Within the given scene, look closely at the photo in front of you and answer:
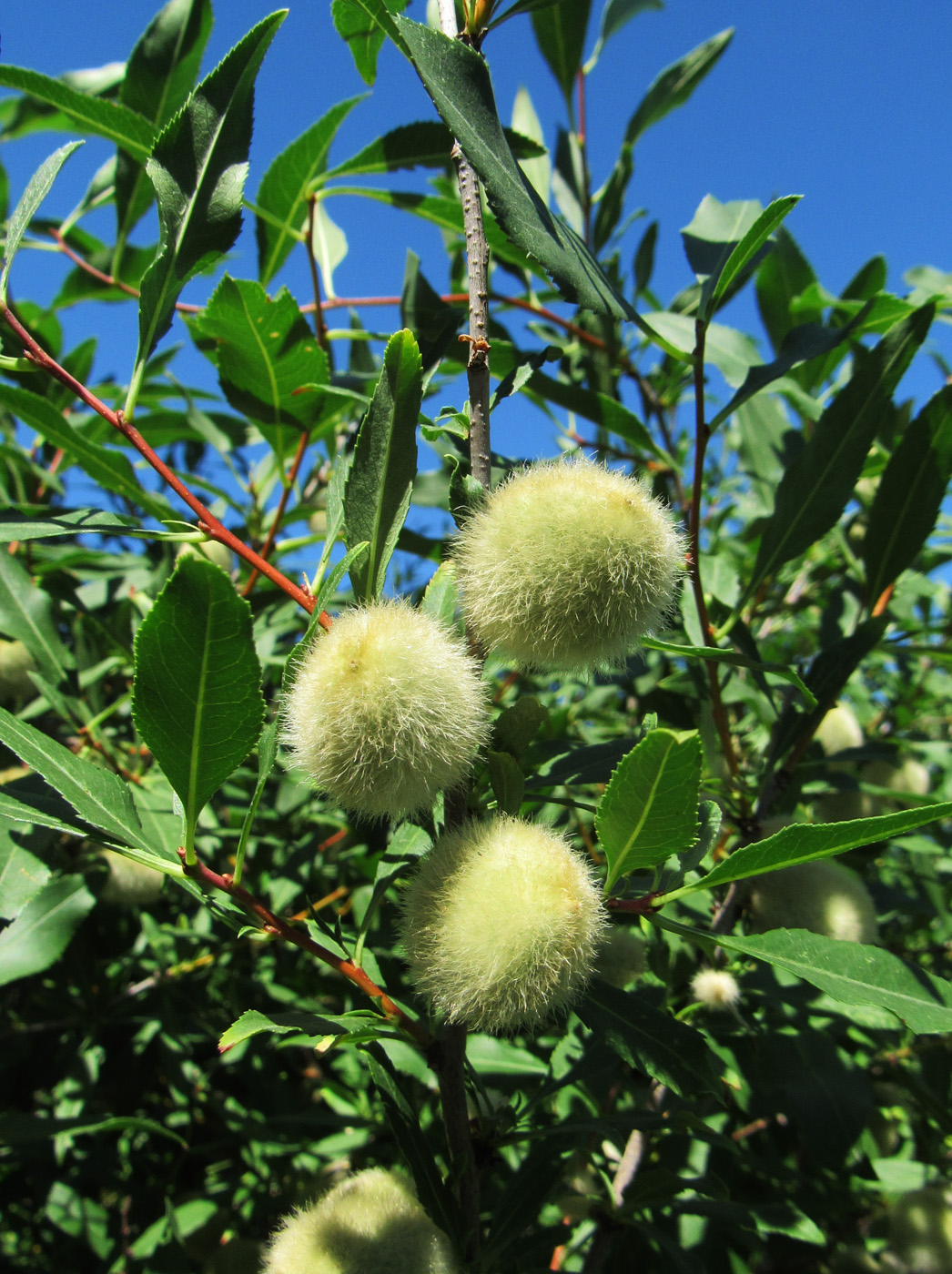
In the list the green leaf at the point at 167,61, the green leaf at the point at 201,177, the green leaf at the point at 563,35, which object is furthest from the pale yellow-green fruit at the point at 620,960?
the green leaf at the point at 563,35

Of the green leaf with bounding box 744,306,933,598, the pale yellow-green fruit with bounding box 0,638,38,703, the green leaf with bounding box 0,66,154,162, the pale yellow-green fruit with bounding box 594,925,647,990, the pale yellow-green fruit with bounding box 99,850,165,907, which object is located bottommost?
the pale yellow-green fruit with bounding box 594,925,647,990

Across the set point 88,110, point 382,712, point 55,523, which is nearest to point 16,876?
point 55,523

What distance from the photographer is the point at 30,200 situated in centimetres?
101

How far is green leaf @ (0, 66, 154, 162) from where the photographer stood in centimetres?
116

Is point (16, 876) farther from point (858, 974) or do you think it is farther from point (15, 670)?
point (858, 974)

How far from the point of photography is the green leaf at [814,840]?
2.43 ft

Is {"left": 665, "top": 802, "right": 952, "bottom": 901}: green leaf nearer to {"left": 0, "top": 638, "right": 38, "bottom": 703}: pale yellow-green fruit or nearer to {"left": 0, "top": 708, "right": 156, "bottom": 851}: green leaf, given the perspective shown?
{"left": 0, "top": 708, "right": 156, "bottom": 851}: green leaf

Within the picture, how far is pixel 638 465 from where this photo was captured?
203cm

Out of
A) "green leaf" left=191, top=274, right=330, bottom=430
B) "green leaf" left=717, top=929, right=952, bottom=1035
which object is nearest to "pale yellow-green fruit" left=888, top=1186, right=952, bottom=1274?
"green leaf" left=717, top=929, right=952, bottom=1035

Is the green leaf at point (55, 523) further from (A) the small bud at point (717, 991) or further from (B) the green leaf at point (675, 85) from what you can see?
(B) the green leaf at point (675, 85)

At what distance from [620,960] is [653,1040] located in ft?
1.18

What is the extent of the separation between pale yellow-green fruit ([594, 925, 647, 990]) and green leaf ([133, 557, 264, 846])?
72 cm

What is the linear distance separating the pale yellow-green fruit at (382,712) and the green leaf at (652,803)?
178 millimetres

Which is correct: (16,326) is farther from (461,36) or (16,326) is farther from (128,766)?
(128,766)
